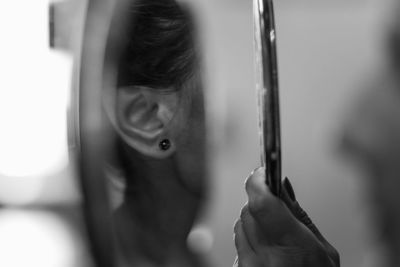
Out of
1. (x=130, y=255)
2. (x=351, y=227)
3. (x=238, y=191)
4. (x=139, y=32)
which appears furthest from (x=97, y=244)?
(x=351, y=227)

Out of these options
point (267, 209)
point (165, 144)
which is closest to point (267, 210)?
point (267, 209)

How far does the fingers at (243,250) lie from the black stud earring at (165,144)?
0.13 meters

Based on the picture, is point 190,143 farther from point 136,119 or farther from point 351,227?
point 351,227

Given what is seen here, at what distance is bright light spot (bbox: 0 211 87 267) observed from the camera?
2.43 ft

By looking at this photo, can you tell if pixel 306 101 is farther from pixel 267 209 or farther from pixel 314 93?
pixel 267 209

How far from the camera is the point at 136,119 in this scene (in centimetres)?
46

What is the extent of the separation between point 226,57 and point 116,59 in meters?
0.66

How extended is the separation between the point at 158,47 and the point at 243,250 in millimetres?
185

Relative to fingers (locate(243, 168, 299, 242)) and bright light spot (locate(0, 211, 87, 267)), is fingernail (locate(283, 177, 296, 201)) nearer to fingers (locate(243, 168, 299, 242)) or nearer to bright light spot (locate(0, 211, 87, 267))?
fingers (locate(243, 168, 299, 242))

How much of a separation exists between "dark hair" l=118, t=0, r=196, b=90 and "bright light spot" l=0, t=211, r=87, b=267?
31cm

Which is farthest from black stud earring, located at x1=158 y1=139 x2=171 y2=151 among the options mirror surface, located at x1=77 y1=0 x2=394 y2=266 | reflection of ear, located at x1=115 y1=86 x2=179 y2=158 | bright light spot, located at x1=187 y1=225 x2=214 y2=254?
mirror surface, located at x1=77 y1=0 x2=394 y2=266

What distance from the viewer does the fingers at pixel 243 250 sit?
355 mm

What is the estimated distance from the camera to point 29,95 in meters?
0.57

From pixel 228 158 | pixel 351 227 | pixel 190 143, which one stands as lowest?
pixel 351 227
